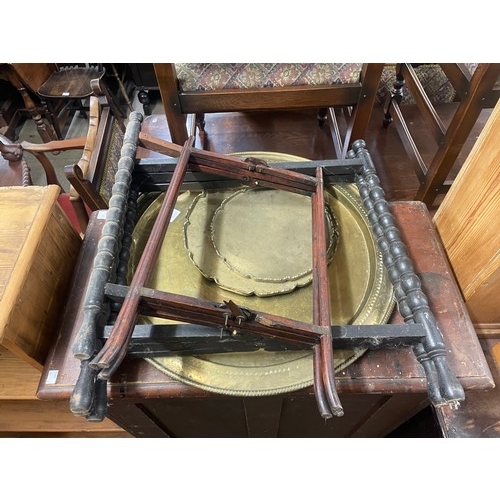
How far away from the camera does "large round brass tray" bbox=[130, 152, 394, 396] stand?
0.76 meters

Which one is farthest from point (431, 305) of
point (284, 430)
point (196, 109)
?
point (196, 109)

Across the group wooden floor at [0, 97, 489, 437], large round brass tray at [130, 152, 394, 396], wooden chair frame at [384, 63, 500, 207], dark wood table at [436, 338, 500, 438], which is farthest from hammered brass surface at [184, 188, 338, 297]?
wooden floor at [0, 97, 489, 437]

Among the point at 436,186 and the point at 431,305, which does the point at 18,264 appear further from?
the point at 436,186

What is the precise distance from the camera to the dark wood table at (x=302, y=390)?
790mm

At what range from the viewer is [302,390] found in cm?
80

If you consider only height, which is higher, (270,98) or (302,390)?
(270,98)

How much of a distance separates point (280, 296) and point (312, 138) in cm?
152

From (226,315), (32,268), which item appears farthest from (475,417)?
(32,268)

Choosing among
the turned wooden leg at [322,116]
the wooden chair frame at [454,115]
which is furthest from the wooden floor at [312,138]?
the wooden chair frame at [454,115]

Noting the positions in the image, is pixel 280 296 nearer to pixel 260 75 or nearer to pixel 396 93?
pixel 260 75

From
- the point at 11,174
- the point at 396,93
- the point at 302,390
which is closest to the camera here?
the point at 302,390

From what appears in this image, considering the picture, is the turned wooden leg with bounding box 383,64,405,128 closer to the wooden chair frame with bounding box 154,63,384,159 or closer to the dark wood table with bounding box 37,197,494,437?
the wooden chair frame with bounding box 154,63,384,159

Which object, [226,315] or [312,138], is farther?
[312,138]

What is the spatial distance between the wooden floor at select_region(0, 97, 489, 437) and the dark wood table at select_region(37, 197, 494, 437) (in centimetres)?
101
